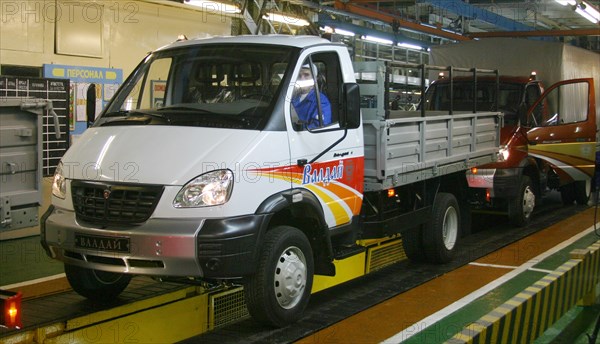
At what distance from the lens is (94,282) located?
5.68m

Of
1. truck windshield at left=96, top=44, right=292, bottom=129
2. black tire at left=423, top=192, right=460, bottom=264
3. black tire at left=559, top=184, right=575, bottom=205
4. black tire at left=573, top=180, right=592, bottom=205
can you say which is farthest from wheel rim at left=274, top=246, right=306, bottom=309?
black tire at left=573, top=180, right=592, bottom=205

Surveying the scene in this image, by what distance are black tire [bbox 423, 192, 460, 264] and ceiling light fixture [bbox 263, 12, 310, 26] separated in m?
5.25

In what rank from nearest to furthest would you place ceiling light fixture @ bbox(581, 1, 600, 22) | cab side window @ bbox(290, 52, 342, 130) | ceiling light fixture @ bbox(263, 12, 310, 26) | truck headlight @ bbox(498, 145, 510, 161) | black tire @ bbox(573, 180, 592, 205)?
cab side window @ bbox(290, 52, 342, 130) → truck headlight @ bbox(498, 145, 510, 161) → ceiling light fixture @ bbox(263, 12, 310, 26) → black tire @ bbox(573, 180, 592, 205) → ceiling light fixture @ bbox(581, 1, 600, 22)

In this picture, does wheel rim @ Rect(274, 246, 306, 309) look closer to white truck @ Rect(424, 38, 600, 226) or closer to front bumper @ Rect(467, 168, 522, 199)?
white truck @ Rect(424, 38, 600, 226)

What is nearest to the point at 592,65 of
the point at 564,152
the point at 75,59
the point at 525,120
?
the point at 564,152

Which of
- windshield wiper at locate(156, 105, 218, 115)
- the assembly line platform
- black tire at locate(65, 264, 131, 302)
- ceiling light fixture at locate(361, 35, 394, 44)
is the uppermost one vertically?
ceiling light fixture at locate(361, 35, 394, 44)

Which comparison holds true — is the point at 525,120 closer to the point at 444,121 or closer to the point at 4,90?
the point at 444,121

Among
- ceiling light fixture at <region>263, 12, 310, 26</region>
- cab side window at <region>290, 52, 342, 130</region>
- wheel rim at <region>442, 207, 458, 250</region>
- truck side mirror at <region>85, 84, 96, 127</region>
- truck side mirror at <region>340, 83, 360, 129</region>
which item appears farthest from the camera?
ceiling light fixture at <region>263, 12, 310, 26</region>

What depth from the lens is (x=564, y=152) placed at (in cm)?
1134

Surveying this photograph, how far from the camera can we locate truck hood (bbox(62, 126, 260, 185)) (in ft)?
15.9

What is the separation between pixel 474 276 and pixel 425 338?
7.52ft

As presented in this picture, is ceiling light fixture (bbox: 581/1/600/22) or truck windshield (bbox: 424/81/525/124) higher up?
ceiling light fixture (bbox: 581/1/600/22)

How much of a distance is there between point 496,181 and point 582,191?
12.8ft

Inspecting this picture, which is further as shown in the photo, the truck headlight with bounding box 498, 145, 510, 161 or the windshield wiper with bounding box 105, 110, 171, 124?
the truck headlight with bounding box 498, 145, 510, 161
